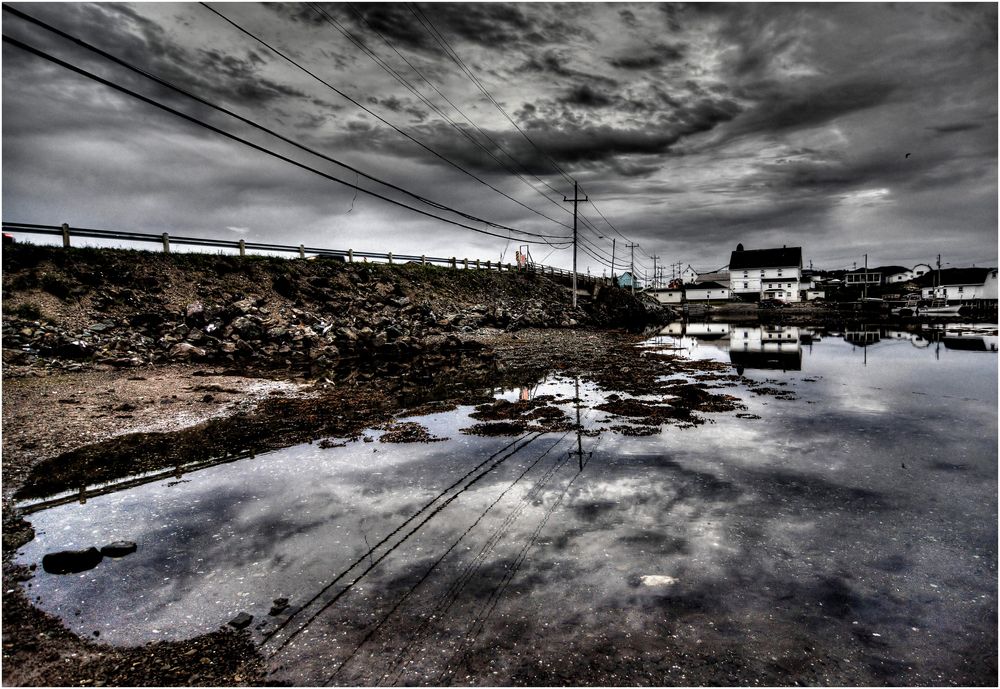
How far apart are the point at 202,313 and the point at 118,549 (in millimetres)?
18557

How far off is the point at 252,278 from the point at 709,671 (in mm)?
33716

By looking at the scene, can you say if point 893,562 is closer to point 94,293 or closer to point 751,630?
point 751,630

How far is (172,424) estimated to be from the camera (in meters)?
11.9

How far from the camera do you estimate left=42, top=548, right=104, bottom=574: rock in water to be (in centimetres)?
575

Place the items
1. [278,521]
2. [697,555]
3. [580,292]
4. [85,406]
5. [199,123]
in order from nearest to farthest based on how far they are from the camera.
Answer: [697,555]
[278,521]
[199,123]
[85,406]
[580,292]

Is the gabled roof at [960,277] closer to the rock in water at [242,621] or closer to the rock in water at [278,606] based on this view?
the rock in water at [278,606]

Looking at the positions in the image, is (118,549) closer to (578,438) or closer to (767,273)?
(578,438)

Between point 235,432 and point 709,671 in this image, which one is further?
point 235,432

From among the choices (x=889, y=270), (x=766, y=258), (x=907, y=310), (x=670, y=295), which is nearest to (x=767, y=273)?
(x=766, y=258)

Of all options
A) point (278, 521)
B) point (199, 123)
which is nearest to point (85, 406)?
point (199, 123)

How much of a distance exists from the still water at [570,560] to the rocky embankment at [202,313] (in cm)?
→ 1280

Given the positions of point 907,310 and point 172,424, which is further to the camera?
point 907,310

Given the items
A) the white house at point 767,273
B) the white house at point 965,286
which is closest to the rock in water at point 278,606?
the white house at point 767,273

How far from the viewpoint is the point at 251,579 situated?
18.4ft
